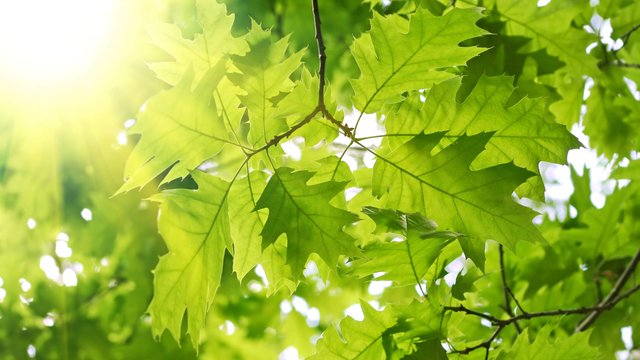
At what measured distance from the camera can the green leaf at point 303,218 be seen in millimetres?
973

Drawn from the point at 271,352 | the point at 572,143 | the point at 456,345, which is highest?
the point at 572,143

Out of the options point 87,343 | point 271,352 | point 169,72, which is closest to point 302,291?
point 271,352

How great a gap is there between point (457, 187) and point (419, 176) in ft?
0.21

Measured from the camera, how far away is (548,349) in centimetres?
106

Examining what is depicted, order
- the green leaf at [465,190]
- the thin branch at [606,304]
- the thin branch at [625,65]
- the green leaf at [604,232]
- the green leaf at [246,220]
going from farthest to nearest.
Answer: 1. the green leaf at [604,232]
2. the thin branch at [625,65]
3. the thin branch at [606,304]
4. the green leaf at [246,220]
5. the green leaf at [465,190]

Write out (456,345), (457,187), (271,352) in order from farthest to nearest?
(271,352)
(456,345)
(457,187)

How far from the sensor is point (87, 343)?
2.61 metres

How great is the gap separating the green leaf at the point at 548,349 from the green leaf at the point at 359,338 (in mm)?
207

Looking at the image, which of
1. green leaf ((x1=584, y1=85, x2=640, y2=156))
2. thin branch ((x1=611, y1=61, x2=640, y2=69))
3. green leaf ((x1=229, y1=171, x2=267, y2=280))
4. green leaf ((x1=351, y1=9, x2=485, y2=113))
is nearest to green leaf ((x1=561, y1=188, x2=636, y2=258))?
green leaf ((x1=584, y1=85, x2=640, y2=156))

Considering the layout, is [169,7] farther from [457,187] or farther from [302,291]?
[457,187]

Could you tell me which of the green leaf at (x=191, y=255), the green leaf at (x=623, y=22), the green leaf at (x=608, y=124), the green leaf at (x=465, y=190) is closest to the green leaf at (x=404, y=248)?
the green leaf at (x=465, y=190)

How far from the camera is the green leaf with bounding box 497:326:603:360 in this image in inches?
41.6

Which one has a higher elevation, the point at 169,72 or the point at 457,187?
the point at 169,72

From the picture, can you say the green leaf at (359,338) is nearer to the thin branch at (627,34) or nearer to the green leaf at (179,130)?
the green leaf at (179,130)
